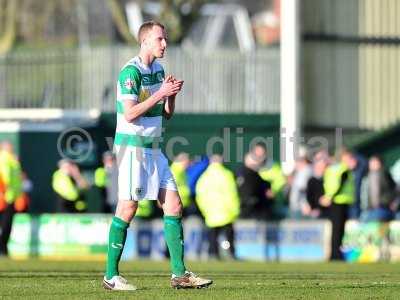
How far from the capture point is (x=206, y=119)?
31844 mm

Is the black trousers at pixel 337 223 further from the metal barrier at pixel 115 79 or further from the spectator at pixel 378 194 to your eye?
the metal barrier at pixel 115 79

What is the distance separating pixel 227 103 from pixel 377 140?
351 cm

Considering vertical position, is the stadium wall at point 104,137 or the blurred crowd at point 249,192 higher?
the stadium wall at point 104,137

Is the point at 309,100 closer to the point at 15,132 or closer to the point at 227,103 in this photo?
the point at 227,103

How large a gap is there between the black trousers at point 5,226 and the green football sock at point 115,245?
12.6m

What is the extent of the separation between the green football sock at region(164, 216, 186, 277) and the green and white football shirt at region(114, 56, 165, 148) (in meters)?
0.64

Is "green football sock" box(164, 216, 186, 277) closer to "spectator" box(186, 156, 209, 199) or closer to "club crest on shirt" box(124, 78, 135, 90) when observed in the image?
"club crest on shirt" box(124, 78, 135, 90)

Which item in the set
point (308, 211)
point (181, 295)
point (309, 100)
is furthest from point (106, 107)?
point (181, 295)

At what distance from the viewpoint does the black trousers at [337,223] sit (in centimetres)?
2317

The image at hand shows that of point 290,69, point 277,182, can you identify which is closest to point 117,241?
point 277,182

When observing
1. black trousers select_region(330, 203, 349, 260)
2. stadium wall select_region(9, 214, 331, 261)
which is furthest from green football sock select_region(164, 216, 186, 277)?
stadium wall select_region(9, 214, 331, 261)

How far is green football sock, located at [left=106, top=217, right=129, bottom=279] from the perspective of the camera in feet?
38.0

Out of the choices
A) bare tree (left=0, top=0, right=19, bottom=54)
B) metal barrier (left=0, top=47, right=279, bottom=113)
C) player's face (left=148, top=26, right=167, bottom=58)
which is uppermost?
bare tree (left=0, top=0, right=19, bottom=54)

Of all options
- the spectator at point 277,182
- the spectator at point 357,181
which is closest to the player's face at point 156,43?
the spectator at point 357,181
